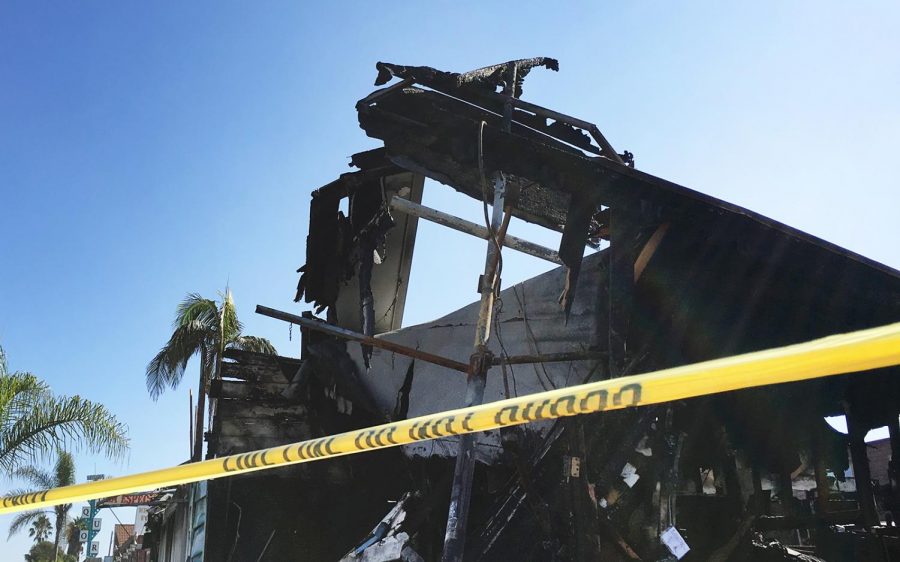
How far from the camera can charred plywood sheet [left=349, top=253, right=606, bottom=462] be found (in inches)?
271

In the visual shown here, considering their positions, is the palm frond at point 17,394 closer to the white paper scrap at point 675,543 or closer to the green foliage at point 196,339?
the green foliage at point 196,339

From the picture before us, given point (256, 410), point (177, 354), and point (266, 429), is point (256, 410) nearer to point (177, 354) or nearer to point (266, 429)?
point (266, 429)

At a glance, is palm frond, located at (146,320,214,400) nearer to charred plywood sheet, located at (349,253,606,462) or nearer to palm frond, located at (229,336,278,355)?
palm frond, located at (229,336,278,355)

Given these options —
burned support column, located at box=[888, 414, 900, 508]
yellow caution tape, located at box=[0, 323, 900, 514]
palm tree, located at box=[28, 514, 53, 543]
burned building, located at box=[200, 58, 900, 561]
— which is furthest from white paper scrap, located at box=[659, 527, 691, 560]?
palm tree, located at box=[28, 514, 53, 543]

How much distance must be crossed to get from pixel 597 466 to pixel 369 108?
10.9ft

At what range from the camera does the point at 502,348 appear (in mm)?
6973

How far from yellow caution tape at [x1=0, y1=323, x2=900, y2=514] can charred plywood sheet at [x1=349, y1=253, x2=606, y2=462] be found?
365 cm

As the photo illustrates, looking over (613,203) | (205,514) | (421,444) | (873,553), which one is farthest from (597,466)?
(205,514)

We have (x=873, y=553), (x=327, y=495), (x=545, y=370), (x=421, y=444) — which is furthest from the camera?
(x=327, y=495)

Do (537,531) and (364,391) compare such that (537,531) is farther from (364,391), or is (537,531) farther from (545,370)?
(364,391)

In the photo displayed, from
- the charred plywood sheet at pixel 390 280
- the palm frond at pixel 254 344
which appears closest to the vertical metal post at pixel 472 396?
the charred plywood sheet at pixel 390 280

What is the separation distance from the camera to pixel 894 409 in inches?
217

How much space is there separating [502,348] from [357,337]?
1533mm

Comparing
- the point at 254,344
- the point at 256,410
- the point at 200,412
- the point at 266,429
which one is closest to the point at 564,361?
the point at 266,429
